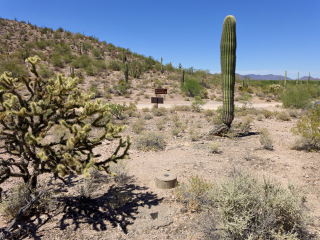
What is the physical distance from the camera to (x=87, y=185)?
176 inches

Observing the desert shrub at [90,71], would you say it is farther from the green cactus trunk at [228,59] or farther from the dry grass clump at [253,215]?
the dry grass clump at [253,215]

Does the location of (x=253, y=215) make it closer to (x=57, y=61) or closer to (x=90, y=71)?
(x=90, y=71)

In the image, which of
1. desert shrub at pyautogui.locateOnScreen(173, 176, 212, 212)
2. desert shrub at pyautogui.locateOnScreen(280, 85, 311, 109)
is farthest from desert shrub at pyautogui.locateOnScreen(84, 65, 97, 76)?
desert shrub at pyautogui.locateOnScreen(173, 176, 212, 212)

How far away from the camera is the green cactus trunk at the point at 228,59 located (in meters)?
8.81

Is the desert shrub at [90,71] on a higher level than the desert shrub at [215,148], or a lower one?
higher

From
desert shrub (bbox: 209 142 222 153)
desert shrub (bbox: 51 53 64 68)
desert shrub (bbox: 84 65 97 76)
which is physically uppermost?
desert shrub (bbox: 51 53 64 68)

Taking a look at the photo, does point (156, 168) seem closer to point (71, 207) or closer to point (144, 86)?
point (71, 207)

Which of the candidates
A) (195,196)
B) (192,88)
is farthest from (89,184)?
(192,88)

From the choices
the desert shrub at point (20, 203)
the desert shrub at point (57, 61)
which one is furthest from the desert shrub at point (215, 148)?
the desert shrub at point (57, 61)

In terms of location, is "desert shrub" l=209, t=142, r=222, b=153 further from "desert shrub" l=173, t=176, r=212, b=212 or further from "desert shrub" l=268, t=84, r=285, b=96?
"desert shrub" l=268, t=84, r=285, b=96

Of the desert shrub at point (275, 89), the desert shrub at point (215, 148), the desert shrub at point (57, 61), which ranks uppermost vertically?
the desert shrub at point (57, 61)

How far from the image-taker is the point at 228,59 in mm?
8961

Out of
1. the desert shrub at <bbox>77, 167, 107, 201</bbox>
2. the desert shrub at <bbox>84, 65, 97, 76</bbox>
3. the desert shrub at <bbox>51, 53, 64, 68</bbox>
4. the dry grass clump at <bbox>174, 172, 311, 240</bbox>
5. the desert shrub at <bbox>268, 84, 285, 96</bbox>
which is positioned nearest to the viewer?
the dry grass clump at <bbox>174, 172, 311, 240</bbox>

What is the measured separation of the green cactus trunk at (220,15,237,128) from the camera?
881 cm
